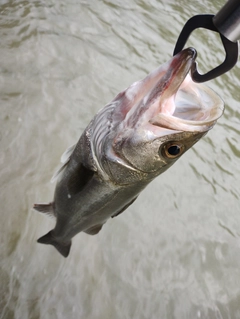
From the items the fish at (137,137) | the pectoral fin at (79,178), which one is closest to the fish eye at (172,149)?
the fish at (137,137)

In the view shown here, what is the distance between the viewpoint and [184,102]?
5.41ft

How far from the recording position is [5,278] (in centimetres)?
308

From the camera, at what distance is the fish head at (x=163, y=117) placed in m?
1.47

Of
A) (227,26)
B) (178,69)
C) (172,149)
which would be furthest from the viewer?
(172,149)

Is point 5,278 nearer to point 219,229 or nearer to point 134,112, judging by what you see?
point 134,112

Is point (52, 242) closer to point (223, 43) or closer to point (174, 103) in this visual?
point (174, 103)

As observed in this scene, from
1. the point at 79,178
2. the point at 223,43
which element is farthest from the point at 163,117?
the point at 79,178

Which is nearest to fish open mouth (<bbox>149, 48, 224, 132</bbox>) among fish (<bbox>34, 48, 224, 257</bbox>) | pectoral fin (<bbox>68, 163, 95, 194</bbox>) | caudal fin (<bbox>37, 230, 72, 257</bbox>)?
fish (<bbox>34, 48, 224, 257</bbox>)

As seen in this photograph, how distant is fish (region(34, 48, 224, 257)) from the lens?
4.92 feet

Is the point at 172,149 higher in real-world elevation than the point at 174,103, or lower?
lower

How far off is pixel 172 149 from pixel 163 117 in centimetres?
17

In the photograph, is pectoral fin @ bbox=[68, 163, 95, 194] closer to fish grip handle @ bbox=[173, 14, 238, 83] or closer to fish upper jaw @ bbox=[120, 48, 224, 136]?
fish upper jaw @ bbox=[120, 48, 224, 136]

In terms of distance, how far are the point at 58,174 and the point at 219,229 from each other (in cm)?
269

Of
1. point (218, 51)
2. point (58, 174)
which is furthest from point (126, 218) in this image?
point (218, 51)
